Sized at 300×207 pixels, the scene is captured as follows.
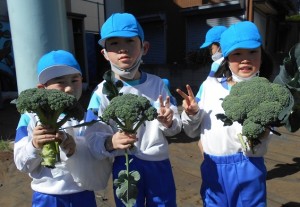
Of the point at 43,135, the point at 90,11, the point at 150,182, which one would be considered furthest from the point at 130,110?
the point at 90,11

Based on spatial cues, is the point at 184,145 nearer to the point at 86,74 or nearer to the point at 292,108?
the point at 292,108

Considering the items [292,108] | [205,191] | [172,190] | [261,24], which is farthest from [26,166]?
[261,24]

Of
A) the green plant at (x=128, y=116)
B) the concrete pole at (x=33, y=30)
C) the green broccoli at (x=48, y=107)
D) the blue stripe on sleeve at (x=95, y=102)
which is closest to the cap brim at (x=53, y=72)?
the blue stripe on sleeve at (x=95, y=102)

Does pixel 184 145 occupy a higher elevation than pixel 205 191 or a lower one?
lower

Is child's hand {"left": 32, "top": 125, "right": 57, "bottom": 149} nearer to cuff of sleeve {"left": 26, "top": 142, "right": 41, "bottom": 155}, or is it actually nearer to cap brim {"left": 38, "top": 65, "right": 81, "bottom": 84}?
cuff of sleeve {"left": 26, "top": 142, "right": 41, "bottom": 155}

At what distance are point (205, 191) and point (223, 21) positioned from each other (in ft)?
38.4

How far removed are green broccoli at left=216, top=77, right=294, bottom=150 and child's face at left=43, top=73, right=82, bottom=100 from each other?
0.98 m

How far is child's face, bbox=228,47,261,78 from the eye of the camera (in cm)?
200

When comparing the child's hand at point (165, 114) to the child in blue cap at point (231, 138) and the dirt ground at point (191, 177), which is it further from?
the dirt ground at point (191, 177)

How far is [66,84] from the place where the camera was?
2031mm

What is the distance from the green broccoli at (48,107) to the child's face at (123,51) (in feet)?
1.54

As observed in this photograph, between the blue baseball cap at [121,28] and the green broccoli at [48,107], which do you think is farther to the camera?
the blue baseball cap at [121,28]

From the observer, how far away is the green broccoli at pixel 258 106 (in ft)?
4.91

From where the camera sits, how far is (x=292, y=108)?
1601 mm
